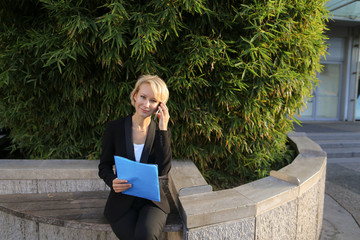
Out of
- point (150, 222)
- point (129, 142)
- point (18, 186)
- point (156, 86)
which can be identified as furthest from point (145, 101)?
point (18, 186)

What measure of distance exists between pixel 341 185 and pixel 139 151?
4015mm

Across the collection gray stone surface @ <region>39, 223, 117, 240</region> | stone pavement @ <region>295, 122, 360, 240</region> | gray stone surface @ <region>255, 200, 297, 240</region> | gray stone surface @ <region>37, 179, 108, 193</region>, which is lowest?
stone pavement @ <region>295, 122, 360, 240</region>

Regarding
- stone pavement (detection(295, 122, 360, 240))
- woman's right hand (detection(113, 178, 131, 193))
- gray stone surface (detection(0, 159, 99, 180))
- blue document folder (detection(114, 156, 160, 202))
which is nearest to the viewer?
blue document folder (detection(114, 156, 160, 202))

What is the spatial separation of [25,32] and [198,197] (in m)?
2.42

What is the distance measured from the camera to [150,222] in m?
1.75

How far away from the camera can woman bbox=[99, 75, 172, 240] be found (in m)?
1.79

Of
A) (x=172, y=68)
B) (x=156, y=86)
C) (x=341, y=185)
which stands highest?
(x=172, y=68)

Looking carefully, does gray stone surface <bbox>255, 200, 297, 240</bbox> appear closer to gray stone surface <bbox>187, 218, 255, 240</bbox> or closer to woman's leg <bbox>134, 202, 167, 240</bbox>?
gray stone surface <bbox>187, 218, 255, 240</bbox>

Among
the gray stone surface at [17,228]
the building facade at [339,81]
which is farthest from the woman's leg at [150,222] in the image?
the building facade at [339,81]

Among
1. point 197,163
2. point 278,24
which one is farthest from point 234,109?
point 278,24

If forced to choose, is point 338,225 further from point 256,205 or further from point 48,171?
point 48,171

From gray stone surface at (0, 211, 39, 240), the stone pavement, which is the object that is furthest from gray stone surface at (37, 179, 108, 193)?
the stone pavement

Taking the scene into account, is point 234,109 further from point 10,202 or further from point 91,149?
point 10,202

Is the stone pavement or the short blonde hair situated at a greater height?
the short blonde hair
